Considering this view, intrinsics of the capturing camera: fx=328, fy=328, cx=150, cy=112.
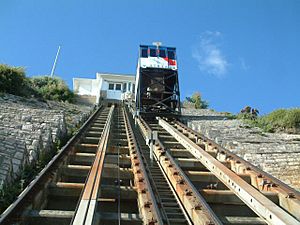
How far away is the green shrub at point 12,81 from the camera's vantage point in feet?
60.9

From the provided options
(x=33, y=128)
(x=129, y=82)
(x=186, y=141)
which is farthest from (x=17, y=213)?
(x=129, y=82)

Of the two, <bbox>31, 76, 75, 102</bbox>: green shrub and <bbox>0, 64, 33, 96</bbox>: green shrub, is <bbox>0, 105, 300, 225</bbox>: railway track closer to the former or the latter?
<bbox>0, 64, 33, 96</bbox>: green shrub

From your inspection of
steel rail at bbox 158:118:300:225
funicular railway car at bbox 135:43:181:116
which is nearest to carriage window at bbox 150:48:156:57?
funicular railway car at bbox 135:43:181:116

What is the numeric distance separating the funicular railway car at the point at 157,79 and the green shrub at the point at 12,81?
7.09 metres

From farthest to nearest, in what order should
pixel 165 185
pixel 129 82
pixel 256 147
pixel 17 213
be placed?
1. pixel 129 82
2. pixel 256 147
3. pixel 165 185
4. pixel 17 213

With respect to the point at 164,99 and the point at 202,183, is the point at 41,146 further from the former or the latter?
the point at 164,99

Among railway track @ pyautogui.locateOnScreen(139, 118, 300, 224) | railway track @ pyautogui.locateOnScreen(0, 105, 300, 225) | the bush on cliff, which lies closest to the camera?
railway track @ pyautogui.locateOnScreen(0, 105, 300, 225)

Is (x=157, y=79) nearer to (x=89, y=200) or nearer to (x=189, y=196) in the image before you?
(x=189, y=196)

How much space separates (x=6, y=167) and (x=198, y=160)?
3.87 metres

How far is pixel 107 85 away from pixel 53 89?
1204 cm

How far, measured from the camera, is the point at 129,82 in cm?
3709

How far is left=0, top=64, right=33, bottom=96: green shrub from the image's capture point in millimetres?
18562

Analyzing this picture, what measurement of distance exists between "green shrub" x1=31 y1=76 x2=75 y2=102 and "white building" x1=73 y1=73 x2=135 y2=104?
4909mm

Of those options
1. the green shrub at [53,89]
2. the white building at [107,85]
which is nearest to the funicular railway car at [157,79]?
the green shrub at [53,89]
